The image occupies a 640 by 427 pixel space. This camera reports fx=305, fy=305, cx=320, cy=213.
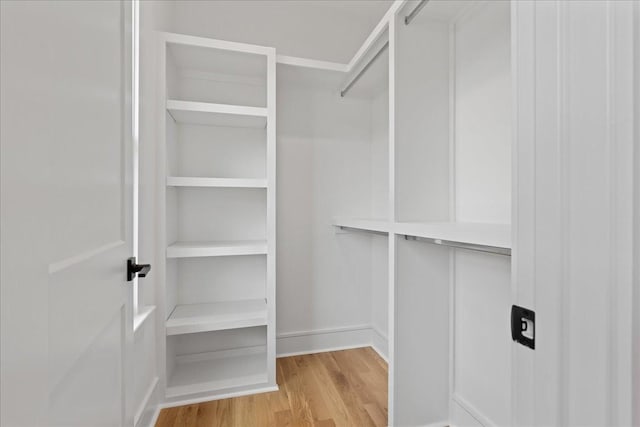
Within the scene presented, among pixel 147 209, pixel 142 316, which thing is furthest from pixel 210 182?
pixel 142 316

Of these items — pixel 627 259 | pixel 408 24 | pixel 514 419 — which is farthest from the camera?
pixel 408 24

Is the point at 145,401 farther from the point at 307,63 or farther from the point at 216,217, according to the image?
the point at 307,63

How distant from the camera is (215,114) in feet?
5.76

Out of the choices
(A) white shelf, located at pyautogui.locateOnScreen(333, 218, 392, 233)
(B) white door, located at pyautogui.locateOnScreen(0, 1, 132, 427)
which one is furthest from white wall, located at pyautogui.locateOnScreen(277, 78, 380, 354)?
(B) white door, located at pyautogui.locateOnScreen(0, 1, 132, 427)

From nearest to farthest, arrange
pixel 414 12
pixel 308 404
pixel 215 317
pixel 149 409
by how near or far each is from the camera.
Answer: pixel 414 12 < pixel 149 409 < pixel 308 404 < pixel 215 317

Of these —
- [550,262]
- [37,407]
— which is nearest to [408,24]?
[550,262]

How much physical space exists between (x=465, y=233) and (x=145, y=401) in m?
1.56

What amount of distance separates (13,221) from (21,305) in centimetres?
12

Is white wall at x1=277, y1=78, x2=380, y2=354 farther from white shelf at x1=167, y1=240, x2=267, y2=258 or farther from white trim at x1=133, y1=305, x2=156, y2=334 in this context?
white trim at x1=133, y1=305, x2=156, y2=334

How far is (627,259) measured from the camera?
0.36 meters

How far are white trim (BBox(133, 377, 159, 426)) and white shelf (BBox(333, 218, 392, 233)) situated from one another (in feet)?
4.37

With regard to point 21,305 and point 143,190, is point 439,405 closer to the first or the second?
point 21,305

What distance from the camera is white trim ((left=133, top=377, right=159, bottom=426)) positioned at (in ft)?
4.24

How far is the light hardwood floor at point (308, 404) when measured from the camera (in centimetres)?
150
